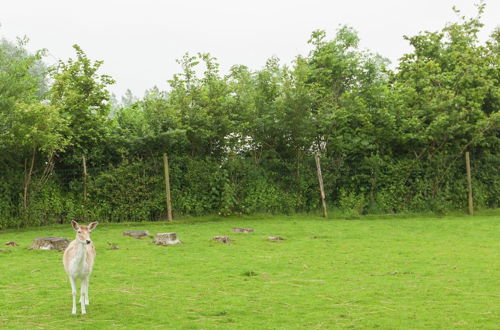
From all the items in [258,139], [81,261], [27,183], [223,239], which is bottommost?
[223,239]

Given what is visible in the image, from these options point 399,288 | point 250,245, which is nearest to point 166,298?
point 399,288

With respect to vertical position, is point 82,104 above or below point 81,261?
above

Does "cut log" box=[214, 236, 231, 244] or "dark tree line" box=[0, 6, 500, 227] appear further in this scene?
"dark tree line" box=[0, 6, 500, 227]

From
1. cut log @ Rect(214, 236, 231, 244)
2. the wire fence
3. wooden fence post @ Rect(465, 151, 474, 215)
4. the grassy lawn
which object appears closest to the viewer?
the grassy lawn

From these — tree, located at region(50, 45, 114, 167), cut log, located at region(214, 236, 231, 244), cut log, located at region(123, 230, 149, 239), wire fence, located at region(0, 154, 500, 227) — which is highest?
tree, located at region(50, 45, 114, 167)

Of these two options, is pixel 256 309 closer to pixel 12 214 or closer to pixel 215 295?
pixel 215 295

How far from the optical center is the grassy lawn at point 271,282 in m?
7.90

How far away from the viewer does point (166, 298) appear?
926cm

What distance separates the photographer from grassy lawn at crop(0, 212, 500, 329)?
25.9 ft

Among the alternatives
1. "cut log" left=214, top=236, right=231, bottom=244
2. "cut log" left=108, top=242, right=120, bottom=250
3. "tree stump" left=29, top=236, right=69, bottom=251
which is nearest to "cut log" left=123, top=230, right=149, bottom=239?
"cut log" left=108, top=242, right=120, bottom=250

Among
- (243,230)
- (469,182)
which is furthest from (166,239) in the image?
(469,182)

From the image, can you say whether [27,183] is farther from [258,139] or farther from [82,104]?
[258,139]

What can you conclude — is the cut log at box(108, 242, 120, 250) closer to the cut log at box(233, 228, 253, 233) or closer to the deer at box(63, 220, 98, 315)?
the cut log at box(233, 228, 253, 233)

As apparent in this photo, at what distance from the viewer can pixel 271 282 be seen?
10.7 metres
